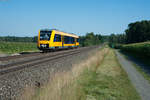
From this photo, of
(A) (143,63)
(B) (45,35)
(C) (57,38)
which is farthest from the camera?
(C) (57,38)

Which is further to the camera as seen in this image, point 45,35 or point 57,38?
point 57,38

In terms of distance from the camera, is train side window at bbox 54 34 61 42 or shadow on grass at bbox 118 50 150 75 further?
train side window at bbox 54 34 61 42

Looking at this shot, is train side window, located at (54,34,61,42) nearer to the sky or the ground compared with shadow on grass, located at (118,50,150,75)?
nearer to the sky

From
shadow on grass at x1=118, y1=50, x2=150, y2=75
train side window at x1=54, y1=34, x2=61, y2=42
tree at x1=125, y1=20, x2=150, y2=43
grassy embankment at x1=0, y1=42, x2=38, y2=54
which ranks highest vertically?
tree at x1=125, y1=20, x2=150, y2=43

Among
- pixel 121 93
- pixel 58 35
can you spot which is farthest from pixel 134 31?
pixel 121 93

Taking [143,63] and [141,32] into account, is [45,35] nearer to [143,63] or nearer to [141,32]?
[143,63]

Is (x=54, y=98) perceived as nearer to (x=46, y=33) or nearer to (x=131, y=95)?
(x=131, y=95)

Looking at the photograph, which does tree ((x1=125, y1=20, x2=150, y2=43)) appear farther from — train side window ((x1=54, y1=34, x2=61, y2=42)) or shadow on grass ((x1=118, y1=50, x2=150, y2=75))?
train side window ((x1=54, y1=34, x2=61, y2=42))

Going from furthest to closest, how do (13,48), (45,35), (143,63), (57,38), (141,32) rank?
(141,32) < (13,48) < (57,38) < (45,35) < (143,63)

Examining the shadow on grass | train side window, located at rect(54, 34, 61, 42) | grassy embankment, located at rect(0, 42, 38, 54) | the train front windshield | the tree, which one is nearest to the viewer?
the shadow on grass

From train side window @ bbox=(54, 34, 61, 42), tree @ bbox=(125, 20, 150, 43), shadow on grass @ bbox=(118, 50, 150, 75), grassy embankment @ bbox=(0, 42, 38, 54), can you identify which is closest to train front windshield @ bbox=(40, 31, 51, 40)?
train side window @ bbox=(54, 34, 61, 42)

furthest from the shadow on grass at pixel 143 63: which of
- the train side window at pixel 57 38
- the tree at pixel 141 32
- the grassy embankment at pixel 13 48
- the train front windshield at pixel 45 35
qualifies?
the tree at pixel 141 32

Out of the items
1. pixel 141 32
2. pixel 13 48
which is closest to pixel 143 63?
pixel 13 48

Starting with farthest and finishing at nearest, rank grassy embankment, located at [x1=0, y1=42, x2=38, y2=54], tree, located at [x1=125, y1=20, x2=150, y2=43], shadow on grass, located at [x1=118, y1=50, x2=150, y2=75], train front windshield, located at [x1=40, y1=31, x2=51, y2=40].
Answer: tree, located at [x1=125, y1=20, x2=150, y2=43] → grassy embankment, located at [x1=0, y1=42, x2=38, y2=54] → train front windshield, located at [x1=40, y1=31, x2=51, y2=40] → shadow on grass, located at [x1=118, y1=50, x2=150, y2=75]
